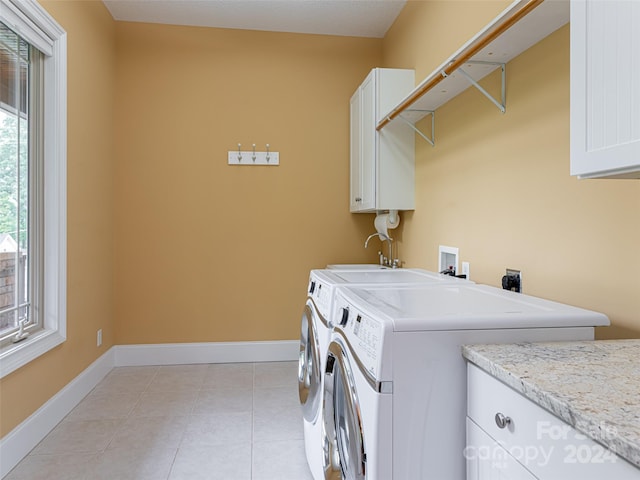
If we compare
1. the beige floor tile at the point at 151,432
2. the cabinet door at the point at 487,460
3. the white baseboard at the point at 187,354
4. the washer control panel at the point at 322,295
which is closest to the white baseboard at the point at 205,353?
the white baseboard at the point at 187,354

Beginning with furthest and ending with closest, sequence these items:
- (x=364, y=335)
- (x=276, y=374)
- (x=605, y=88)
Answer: (x=276, y=374) < (x=364, y=335) < (x=605, y=88)

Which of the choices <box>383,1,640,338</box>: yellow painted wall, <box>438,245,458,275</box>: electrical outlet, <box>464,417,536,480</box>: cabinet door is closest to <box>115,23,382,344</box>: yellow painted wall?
<box>383,1,640,338</box>: yellow painted wall

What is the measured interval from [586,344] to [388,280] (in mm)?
952

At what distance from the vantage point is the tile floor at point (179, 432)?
72.7 inches

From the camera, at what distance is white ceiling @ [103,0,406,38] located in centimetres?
301

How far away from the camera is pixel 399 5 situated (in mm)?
3014

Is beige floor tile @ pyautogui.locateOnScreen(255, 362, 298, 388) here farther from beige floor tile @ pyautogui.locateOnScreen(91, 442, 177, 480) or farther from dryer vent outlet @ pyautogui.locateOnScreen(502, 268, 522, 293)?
dryer vent outlet @ pyautogui.locateOnScreen(502, 268, 522, 293)

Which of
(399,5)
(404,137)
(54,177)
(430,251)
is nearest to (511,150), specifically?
(430,251)

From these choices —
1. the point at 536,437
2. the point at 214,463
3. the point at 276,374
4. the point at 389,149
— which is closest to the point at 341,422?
the point at 536,437

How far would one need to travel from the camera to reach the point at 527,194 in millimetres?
1630

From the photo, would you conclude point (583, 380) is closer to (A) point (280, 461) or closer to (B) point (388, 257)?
(A) point (280, 461)

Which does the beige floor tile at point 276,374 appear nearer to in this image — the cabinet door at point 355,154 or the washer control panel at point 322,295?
the washer control panel at point 322,295

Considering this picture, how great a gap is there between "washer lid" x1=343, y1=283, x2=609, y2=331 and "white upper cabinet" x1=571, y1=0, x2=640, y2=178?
38 cm

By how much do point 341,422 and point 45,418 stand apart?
1.73m
